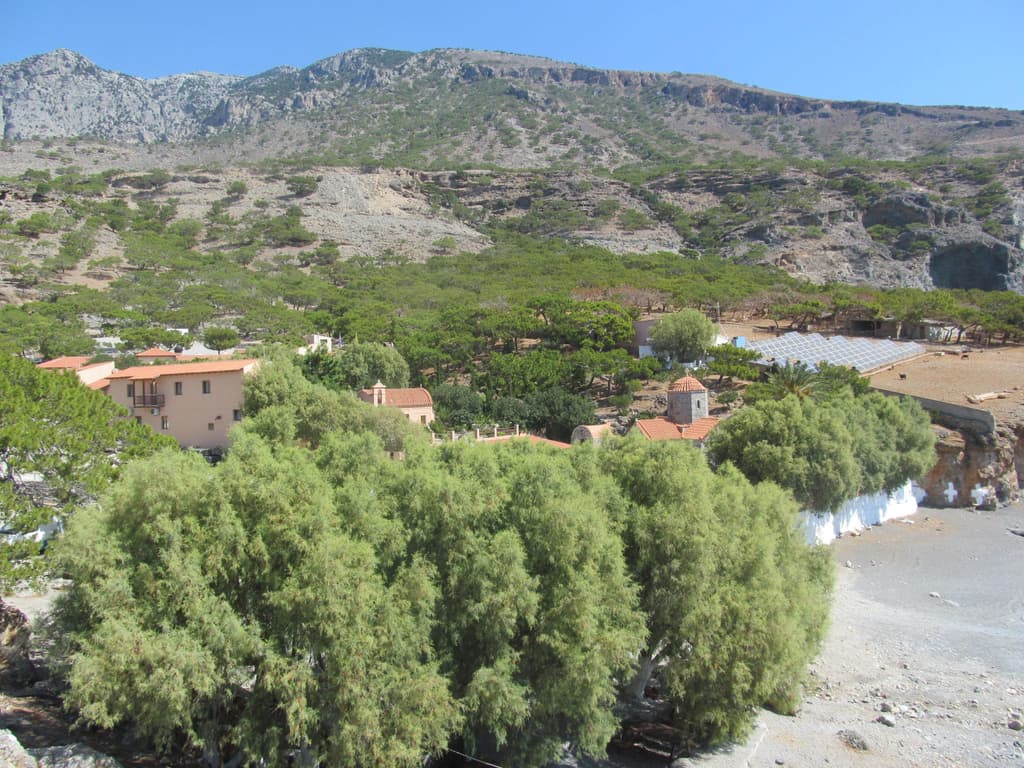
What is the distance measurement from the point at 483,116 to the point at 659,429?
132 meters

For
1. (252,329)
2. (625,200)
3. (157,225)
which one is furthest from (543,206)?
(252,329)

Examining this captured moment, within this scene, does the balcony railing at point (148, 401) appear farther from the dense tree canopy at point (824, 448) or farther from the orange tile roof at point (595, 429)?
the dense tree canopy at point (824, 448)

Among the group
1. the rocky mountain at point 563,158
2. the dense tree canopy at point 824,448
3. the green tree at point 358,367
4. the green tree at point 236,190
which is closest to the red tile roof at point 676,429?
the dense tree canopy at point 824,448

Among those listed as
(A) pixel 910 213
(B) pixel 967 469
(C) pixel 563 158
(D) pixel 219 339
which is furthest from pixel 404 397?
(C) pixel 563 158

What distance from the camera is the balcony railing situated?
2816 centimetres

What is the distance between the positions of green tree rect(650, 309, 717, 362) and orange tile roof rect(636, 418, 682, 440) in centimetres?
1270

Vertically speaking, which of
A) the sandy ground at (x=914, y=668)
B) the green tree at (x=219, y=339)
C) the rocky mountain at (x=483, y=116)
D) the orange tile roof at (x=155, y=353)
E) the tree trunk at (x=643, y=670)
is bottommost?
the sandy ground at (x=914, y=668)

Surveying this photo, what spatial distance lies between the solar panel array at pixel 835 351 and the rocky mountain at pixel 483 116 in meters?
88.0

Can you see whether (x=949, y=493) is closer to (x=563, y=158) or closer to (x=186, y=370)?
(x=186, y=370)

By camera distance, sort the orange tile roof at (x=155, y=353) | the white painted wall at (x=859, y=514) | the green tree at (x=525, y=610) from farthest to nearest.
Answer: the orange tile roof at (x=155, y=353)
the white painted wall at (x=859, y=514)
the green tree at (x=525, y=610)

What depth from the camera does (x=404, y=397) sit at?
109 ft

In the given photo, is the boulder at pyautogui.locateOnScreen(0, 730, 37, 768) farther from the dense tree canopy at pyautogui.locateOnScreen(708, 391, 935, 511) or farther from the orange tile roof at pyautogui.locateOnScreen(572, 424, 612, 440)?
the orange tile roof at pyautogui.locateOnScreen(572, 424, 612, 440)

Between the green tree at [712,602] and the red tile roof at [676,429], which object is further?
the red tile roof at [676,429]

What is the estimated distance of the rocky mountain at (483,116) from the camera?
136 m
